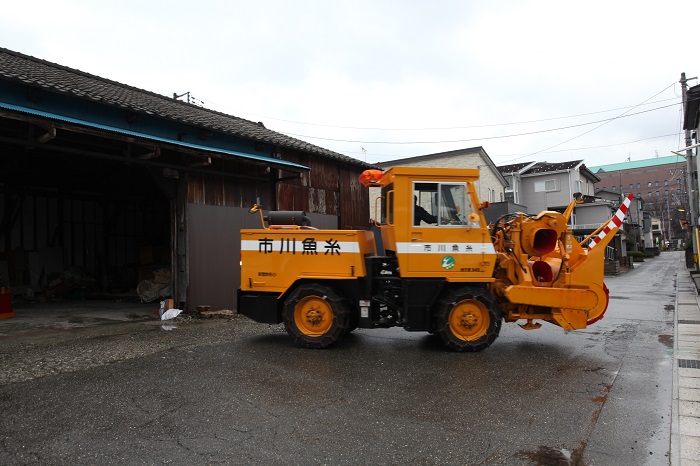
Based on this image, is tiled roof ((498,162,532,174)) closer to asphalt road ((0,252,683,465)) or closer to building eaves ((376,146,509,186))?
building eaves ((376,146,509,186))

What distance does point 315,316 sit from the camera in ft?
21.8

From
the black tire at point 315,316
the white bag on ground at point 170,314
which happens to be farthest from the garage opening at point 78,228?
the black tire at point 315,316

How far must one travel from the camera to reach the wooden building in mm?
8031

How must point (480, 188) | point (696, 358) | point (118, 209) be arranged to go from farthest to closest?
1. point (480, 188)
2. point (118, 209)
3. point (696, 358)

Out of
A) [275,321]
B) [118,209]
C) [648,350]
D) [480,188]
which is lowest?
[648,350]

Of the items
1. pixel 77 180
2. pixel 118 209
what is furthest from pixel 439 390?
pixel 118 209

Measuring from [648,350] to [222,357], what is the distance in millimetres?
6358

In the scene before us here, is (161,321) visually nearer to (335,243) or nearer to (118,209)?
(335,243)

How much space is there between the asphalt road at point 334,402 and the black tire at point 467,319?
0.23m

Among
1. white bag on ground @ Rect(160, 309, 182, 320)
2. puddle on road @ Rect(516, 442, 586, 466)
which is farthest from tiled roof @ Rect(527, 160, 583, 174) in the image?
puddle on road @ Rect(516, 442, 586, 466)

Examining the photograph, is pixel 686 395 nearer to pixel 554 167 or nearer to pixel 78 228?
pixel 78 228

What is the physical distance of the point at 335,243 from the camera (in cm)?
668

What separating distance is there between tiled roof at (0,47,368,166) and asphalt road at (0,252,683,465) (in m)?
4.35

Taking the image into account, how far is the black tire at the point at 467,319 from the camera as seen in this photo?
246 inches
